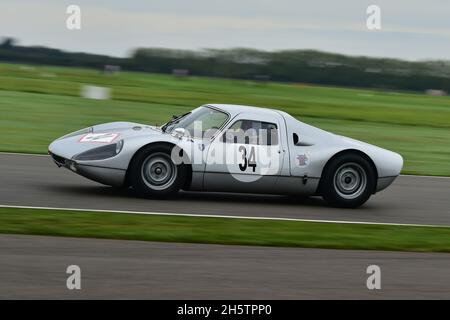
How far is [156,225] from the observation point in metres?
8.93

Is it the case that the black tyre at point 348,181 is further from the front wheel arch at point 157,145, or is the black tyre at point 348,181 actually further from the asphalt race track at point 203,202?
the front wheel arch at point 157,145

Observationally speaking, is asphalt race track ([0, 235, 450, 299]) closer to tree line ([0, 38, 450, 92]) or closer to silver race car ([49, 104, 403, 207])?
silver race car ([49, 104, 403, 207])

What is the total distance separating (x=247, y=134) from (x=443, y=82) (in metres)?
59.6

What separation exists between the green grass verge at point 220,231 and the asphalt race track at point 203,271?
0.96ft

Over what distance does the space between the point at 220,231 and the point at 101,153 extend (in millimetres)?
2202

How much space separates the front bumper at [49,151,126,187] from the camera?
10320 mm

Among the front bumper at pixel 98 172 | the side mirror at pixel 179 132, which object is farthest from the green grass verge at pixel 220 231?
the side mirror at pixel 179 132

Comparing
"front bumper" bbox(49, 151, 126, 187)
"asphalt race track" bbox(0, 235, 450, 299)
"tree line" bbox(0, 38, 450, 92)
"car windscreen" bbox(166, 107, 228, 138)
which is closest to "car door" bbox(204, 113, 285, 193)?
"car windscreen" bbox(166, 107, 228, 138)

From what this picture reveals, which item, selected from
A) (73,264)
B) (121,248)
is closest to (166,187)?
(121,248)

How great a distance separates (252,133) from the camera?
10.9 meters

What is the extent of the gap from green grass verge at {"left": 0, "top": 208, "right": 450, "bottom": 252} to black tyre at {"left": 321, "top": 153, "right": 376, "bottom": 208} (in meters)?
1.32

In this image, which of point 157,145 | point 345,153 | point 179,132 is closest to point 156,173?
point 157,145

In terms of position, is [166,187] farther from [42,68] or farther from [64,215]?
[42,68]

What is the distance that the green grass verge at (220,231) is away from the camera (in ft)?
27.5
